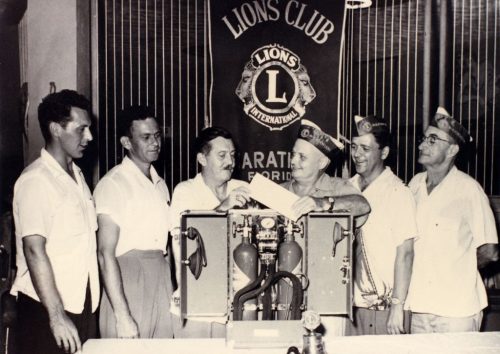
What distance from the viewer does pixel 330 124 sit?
361 centimetres

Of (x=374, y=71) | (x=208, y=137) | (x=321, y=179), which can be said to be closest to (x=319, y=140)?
(x=321, y=179)

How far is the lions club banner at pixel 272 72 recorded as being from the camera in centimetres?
357

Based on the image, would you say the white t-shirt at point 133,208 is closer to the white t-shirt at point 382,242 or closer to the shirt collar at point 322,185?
the shirt collar at point 322,185

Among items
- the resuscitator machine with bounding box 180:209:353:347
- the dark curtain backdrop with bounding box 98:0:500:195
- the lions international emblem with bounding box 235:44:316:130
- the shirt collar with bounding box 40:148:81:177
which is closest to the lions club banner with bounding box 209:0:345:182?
the lions international emblem with bounding box 235:44:316:130

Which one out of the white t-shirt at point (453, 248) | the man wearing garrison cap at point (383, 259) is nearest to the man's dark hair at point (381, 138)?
the man wearing garrison cap at point (383, 259)

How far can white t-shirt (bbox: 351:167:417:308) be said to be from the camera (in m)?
2.75

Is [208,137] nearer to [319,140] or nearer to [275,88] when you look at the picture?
[319,140]

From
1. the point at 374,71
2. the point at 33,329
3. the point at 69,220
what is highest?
the point at 374,71

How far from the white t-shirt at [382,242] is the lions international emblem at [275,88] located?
1.10m

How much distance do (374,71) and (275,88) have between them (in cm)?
69

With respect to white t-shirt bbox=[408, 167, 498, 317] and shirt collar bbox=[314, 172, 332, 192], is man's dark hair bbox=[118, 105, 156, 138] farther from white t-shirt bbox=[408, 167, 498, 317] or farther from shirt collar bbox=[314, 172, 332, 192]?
white t-shirt bbox=[408, 167, 498, 317]

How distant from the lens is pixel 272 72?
3.66m

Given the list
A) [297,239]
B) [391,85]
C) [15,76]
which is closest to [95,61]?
[15,76]

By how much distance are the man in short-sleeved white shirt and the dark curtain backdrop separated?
3.95 feet
